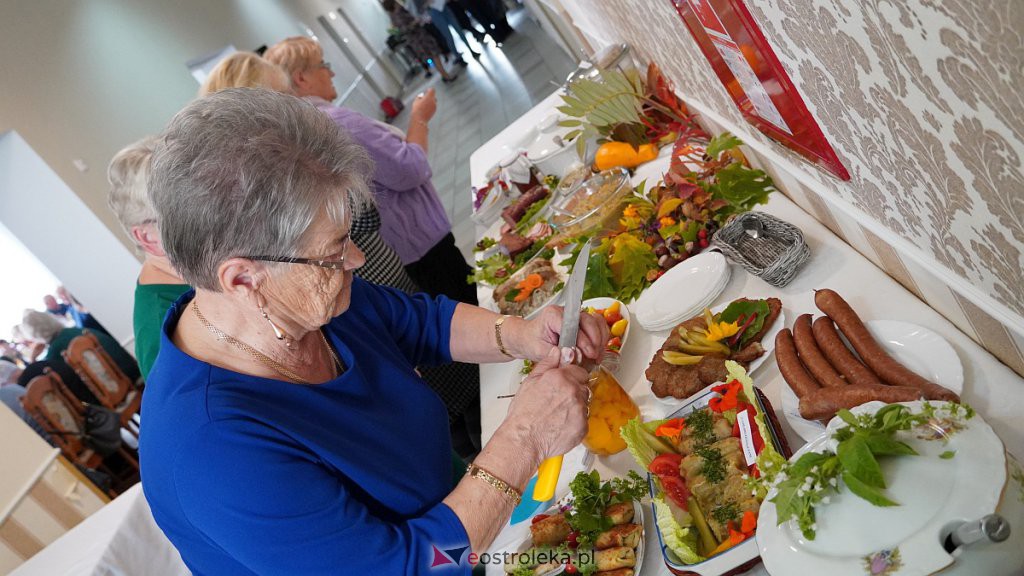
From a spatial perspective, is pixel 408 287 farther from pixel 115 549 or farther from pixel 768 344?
pixel 768 344

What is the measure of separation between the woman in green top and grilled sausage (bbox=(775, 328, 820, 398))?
1592mm

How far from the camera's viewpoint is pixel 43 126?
26.4 feet

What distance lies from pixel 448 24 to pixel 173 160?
1551 cm

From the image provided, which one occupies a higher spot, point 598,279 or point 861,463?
point 861,463

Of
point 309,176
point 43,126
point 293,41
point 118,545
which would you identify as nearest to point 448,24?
point 43,126

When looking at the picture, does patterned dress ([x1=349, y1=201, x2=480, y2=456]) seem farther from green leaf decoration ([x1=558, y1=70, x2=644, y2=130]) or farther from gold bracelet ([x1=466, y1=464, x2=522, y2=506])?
gold bracelet ([x1=466, y1=464, x2=522, y2=506])

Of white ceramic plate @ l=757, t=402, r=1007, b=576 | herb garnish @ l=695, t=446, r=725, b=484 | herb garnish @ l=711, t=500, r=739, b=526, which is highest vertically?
white ceramic plate @ l=757, t=402, r=1007, b=576

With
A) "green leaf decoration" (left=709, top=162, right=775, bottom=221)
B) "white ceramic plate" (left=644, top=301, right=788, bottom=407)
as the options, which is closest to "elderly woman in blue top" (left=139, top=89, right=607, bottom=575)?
"white ceramic plate" (left=644, top=301, right=788, bottom=407)

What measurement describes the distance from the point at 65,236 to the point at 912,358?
8697mm

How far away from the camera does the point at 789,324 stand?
163cm

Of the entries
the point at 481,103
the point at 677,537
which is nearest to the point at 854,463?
the point at 677,537

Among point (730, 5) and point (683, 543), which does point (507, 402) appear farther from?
point (730, 5)

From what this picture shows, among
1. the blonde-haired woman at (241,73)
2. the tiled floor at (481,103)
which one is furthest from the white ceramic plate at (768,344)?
the tiled floor at (481,103)

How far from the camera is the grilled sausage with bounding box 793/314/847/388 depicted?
130cm
